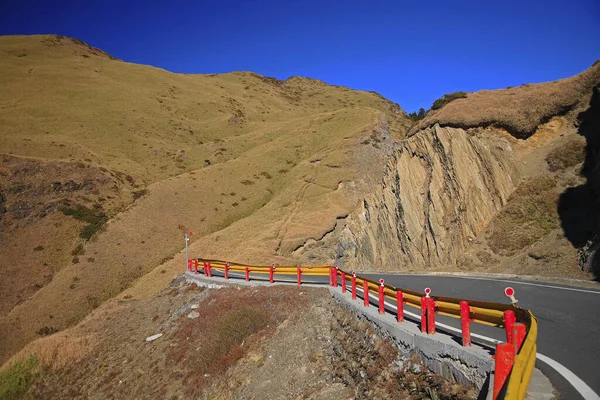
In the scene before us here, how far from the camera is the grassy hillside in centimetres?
3631

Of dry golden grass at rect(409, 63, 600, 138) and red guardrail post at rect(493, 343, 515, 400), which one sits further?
dry golden grass at rect(409, 63, 600, 138)

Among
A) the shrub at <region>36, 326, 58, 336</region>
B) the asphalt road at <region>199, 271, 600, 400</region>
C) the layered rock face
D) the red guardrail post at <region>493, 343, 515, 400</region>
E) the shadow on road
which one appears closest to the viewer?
the red guardrail post at <region>493, 343, 515, 400</region>

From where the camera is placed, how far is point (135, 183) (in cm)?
5728

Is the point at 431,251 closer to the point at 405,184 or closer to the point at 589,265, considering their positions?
the point at 405,184

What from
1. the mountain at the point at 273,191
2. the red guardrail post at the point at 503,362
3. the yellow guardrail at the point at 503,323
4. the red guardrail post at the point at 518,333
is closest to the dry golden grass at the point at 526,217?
the mountain at the point at 273,191

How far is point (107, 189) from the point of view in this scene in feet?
Result: 174

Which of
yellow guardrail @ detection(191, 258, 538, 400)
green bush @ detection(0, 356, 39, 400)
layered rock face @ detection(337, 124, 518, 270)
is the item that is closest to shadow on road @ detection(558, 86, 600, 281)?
layered rock face @ detection(337, 124, 518, 270)

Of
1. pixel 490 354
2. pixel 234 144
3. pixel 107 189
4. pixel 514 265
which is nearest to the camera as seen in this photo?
pixel 490 354

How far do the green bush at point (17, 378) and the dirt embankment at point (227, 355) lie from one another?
0.07 m

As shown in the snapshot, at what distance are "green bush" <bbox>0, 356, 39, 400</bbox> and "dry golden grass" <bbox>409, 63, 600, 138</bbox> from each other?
29.8 metres

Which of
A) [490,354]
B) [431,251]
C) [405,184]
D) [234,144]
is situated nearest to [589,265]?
[431,251]

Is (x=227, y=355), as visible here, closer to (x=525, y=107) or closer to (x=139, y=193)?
(x=525, y=107)

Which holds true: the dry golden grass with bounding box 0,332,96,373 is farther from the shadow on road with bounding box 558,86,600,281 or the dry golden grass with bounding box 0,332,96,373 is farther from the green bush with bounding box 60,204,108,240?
the shadow on road with bounding box 558,86,600,281

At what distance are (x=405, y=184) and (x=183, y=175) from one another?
3672 cm
